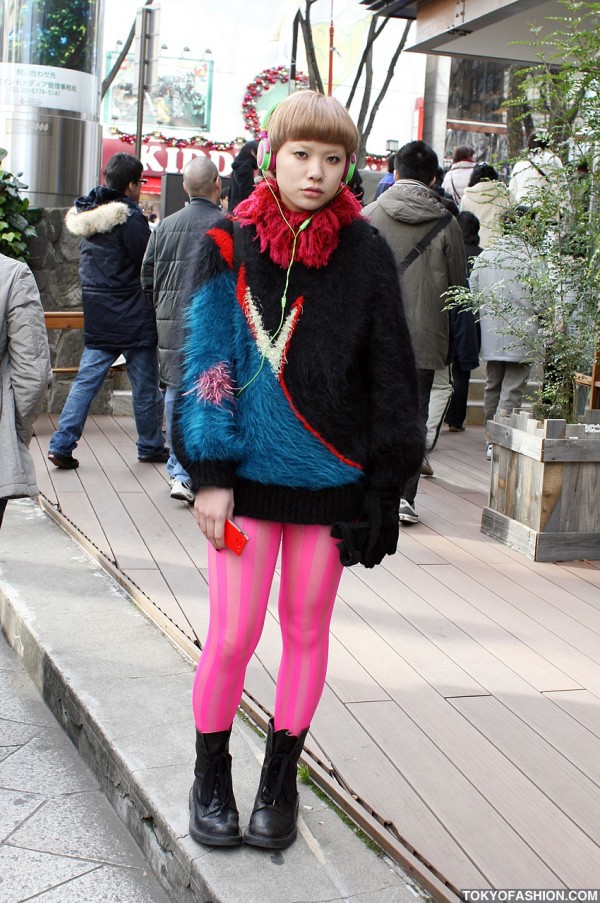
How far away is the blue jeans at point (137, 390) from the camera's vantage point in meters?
7.31

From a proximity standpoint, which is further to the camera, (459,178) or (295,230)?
(459,178)

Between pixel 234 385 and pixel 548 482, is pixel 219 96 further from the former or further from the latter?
pixel 234 385

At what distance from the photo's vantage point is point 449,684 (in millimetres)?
3797

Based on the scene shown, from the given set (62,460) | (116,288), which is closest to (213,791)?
(62,460)

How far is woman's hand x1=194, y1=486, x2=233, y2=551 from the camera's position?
2445 mm

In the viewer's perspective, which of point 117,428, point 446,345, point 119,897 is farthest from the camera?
point 117,428

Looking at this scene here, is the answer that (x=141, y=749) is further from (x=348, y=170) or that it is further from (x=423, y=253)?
(x=423, y=253)

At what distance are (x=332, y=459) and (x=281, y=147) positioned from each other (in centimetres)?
71

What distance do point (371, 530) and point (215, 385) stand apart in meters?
0.48

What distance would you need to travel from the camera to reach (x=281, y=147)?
2.44m

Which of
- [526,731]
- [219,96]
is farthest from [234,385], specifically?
[219,96]

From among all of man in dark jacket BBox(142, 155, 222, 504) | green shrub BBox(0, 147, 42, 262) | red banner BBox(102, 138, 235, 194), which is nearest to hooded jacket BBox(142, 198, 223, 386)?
man in dark jacket BBox(142, 155, 222, 504)

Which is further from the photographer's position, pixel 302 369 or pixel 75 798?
pixel 75 798

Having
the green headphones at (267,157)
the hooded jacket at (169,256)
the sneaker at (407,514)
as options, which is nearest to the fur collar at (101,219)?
the hooded jacket at (169,256)
